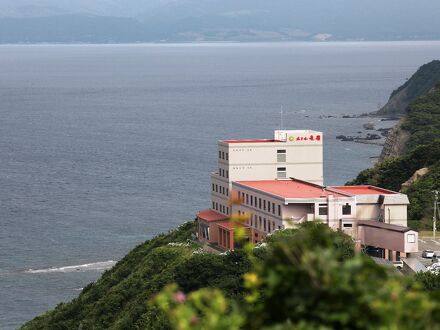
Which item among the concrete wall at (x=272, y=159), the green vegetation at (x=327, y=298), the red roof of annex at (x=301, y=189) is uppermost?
the green vegetation at (x=327, y=298)

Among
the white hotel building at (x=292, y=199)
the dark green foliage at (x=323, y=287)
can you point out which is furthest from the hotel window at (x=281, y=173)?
the dark green foliage at (x=323, y=287)

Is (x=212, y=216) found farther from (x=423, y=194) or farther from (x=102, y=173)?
(x=102, y=173)

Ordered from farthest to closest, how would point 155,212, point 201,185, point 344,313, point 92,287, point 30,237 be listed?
point 201,185, point 155,212, point 30,237, point 92,287, point 344,313

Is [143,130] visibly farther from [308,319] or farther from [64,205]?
[308,319]

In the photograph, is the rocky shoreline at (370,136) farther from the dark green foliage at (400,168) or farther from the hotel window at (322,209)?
the hotel window at (322,209)

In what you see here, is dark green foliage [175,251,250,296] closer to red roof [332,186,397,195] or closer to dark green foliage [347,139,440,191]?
red roof [332,186,397,195]

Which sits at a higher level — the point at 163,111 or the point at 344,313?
the point at 344,313

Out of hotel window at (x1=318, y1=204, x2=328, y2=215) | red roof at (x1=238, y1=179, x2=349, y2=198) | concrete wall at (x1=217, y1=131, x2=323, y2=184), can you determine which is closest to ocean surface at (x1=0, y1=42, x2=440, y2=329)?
concrete wall at (x1=217, y1=131, x2=323, y2=184)

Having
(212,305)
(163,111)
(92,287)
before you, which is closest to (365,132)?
(163,111)
